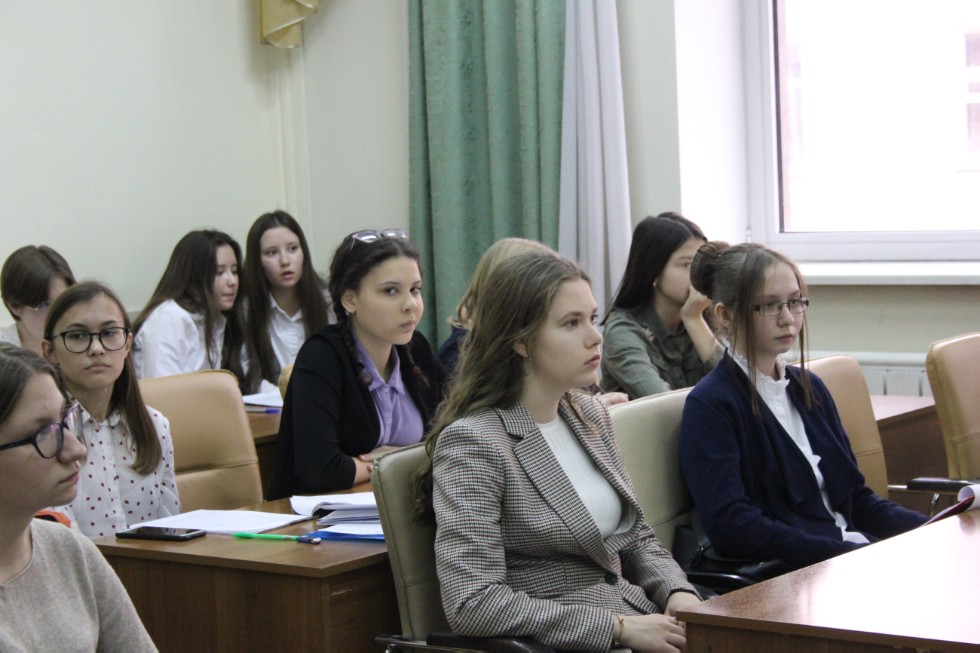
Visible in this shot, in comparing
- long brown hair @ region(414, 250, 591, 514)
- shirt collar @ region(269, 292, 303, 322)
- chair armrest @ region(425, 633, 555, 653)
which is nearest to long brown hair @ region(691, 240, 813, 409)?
long brown hair @ region(414, 250, 591, 514)

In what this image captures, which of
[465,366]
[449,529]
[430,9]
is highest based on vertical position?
[430,9]

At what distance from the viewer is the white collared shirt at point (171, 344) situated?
418 centimetres

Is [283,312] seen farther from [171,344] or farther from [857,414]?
[857,414]

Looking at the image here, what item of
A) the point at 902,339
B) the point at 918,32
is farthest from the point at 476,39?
the point at 902,339

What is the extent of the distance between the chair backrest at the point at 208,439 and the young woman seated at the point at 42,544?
1.23 metres

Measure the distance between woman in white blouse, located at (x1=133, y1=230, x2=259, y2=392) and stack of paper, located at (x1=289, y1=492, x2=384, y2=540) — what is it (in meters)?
1.88

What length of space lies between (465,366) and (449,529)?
33 cm

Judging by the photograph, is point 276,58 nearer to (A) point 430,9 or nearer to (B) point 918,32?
(A) point 430,9

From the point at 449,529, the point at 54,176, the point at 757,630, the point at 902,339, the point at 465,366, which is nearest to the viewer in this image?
the point at 757,630

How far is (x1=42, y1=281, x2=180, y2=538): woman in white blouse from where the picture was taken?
252 centimetres

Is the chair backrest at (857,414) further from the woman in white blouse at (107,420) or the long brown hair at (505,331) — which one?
the woman in white blouse at (107,420)

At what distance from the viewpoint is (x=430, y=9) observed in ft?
15.2

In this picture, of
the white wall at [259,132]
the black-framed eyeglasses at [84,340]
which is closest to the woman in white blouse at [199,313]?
the white wall at [259,132]

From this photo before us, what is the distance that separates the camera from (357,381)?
2.79 meters
